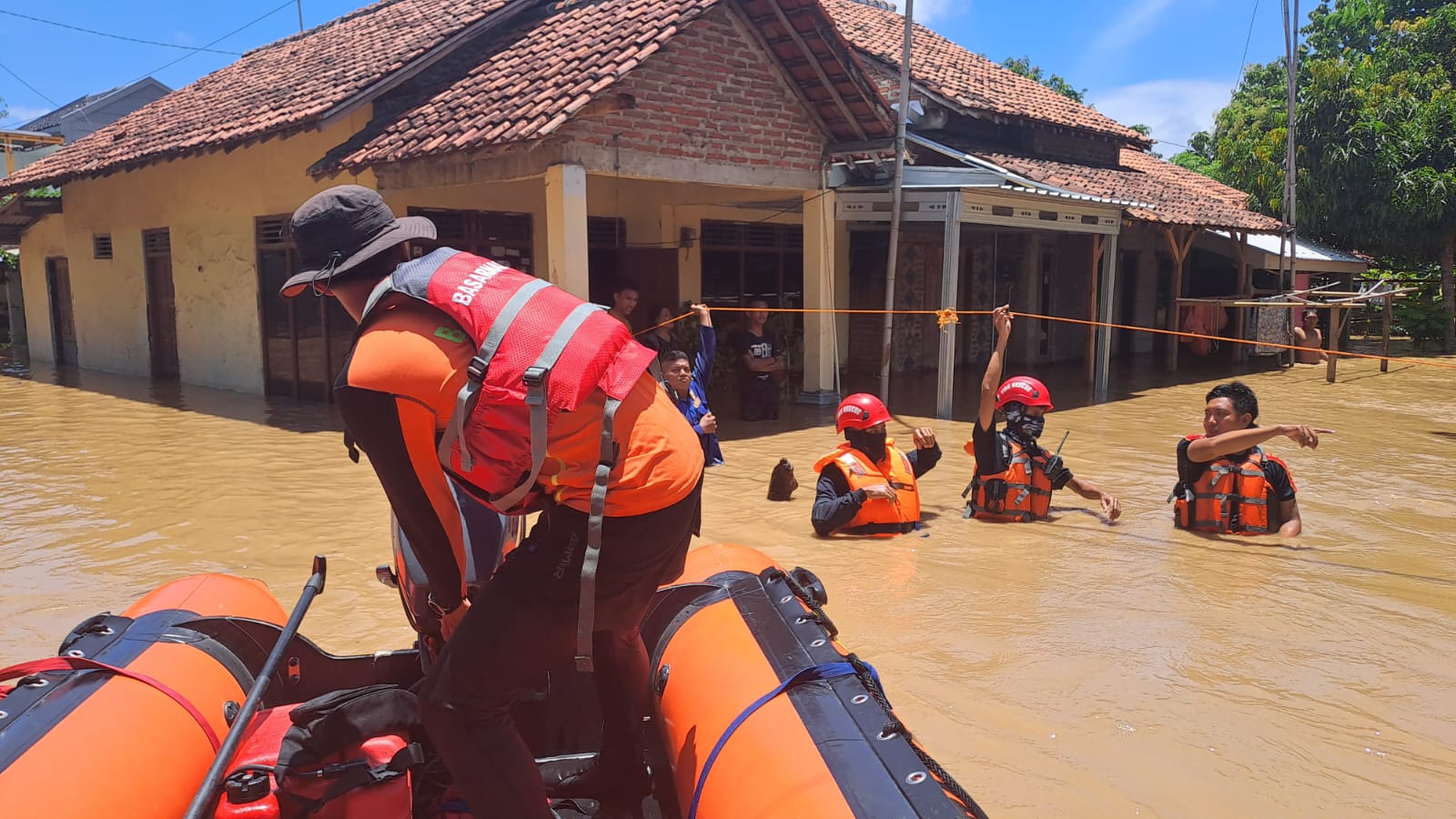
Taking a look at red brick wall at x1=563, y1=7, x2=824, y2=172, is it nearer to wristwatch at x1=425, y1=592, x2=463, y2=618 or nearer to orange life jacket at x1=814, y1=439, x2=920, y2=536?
orange life jacket at x1=814, y1=439, x2=920, y2=536

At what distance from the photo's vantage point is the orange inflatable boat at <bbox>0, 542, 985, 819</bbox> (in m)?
2.11

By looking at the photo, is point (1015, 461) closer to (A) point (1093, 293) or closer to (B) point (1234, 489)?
(B) point (1234, 489)

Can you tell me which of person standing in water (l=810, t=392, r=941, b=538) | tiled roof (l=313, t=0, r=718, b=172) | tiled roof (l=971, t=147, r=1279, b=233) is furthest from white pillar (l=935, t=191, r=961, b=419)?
person standing in water (l=810, t=392, r=941, b=538)

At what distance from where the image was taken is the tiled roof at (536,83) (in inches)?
340

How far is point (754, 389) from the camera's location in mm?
10828

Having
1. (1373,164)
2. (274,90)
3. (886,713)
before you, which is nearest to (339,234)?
(886,713)

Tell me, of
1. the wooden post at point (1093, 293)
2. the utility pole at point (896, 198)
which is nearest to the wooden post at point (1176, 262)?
the wooden post at point (1093, 293)

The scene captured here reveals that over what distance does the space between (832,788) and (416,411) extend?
43.6 inches

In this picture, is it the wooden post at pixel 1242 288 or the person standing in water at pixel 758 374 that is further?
the wooden post at pixel 1242 288

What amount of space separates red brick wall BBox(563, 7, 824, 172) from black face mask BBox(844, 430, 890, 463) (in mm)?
4439

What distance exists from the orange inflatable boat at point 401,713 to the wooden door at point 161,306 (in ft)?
41.7

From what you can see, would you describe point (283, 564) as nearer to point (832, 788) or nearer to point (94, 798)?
point (94, 798)

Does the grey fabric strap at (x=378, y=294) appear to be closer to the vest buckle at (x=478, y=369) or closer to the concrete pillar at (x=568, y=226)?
the vest buckle at (x=478, y=369)

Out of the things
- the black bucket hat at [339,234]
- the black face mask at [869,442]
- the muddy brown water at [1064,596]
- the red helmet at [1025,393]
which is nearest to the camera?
the black bucket hat at [339,234]
